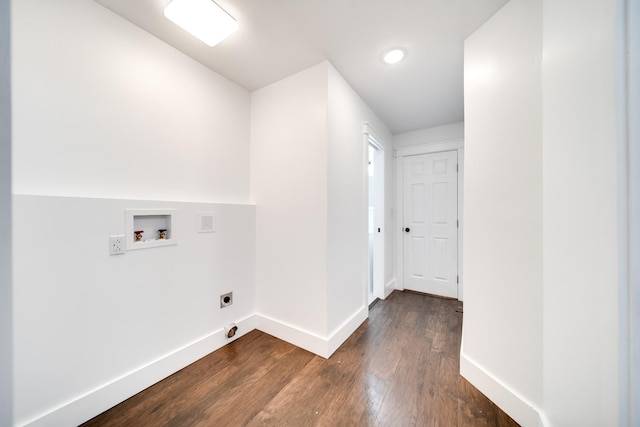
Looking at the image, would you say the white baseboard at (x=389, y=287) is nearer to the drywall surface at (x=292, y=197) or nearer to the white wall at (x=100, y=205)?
the drywall surface at (x=292, y=197)

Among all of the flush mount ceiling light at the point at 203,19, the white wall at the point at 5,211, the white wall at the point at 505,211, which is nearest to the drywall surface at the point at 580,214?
the white wall at the point at 505,211

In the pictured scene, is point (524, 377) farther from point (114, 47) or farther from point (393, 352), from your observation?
point (114, 47)

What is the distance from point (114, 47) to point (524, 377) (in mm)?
3046

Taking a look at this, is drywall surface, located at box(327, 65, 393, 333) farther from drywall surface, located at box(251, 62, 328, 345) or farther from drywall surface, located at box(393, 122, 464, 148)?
drywall surface, located at box(393, 122, 464, 148)

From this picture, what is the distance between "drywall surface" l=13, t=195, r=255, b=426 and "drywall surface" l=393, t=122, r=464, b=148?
2847 millimetres

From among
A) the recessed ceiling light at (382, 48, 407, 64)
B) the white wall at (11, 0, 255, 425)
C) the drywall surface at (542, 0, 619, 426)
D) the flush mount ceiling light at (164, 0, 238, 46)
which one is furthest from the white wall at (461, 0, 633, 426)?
the white wall at (11, 0, 255, 425)

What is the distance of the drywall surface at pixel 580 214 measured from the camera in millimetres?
704

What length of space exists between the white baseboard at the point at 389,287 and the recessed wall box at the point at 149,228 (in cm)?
255

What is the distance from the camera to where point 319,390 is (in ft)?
4.82

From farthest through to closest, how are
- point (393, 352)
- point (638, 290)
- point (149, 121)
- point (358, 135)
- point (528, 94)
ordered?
point (358, 135), point (393, 352), point (149, 121), point (528, 94), point (638, 290)

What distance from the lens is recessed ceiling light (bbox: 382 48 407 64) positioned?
173 centimetres

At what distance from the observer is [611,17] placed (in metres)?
0.67

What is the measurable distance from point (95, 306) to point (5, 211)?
122cm

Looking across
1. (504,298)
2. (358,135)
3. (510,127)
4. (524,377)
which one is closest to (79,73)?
(358,135)
